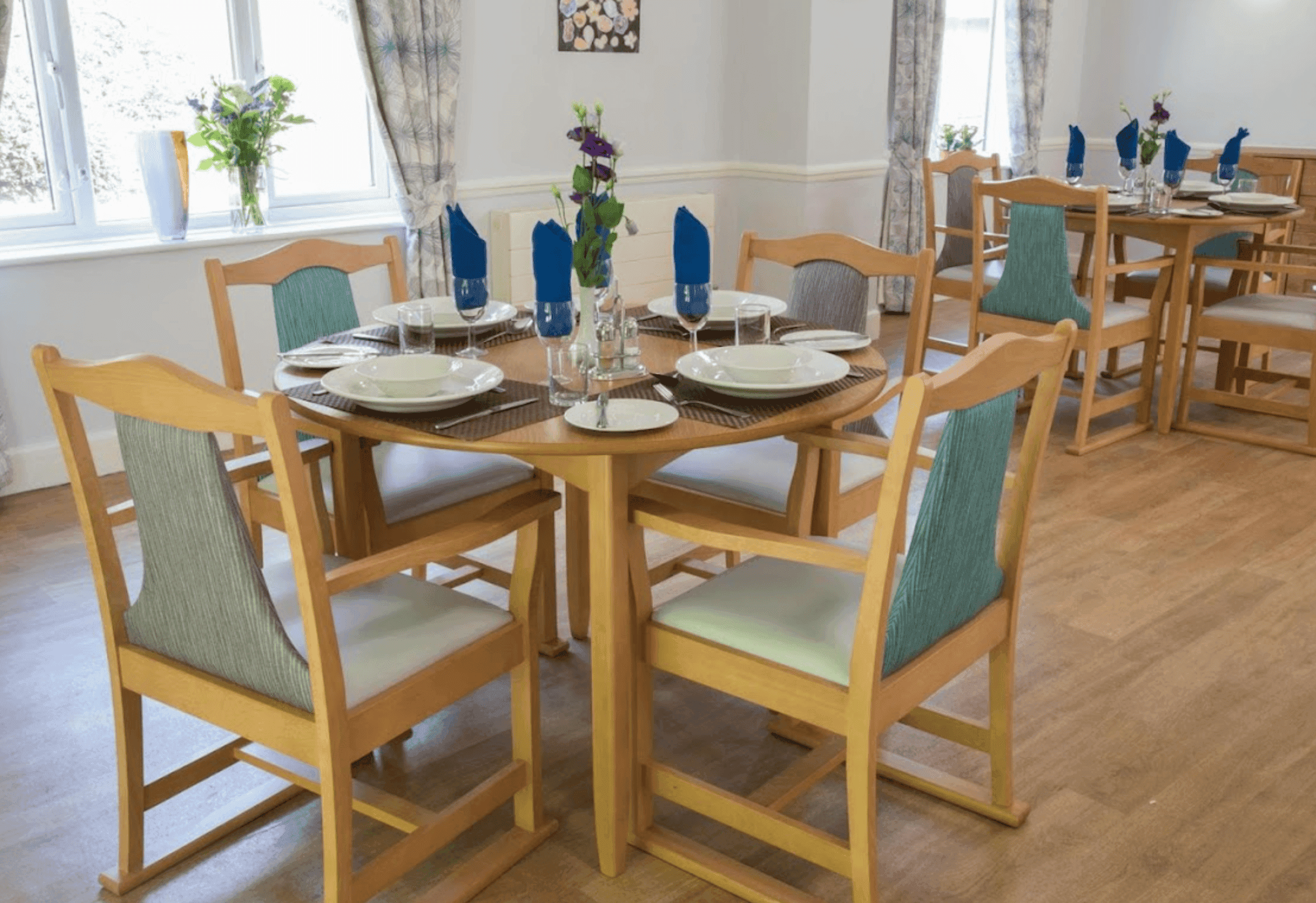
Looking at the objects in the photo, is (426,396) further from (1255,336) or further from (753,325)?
(1255,336)

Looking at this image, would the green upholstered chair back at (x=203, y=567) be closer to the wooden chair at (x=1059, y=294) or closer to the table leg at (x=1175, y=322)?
the wooden chair at (x=1059, y=294)

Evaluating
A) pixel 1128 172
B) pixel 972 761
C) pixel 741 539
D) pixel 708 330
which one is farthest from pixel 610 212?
pixel 1128 172

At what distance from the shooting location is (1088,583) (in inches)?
126

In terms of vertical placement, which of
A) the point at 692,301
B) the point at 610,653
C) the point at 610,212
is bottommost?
the point at 610,653

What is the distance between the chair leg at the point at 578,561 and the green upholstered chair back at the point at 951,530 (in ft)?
2.94

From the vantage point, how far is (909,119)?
236 inches

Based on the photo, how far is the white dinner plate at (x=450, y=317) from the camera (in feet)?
8.24

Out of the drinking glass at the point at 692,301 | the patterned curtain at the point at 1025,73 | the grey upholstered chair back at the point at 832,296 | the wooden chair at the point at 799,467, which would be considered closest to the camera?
the drinking glass at the point at 692,301

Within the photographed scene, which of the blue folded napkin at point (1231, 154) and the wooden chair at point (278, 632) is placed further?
the blue folded napkin at point (1231, 154)

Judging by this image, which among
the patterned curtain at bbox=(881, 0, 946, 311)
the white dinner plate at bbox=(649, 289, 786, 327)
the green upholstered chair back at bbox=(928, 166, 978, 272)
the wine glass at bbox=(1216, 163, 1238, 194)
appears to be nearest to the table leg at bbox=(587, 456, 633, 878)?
the white dinner plate at bbox=(649, 289, 786, 327)

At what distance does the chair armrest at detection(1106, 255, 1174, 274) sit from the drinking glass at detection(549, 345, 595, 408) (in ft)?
8.53

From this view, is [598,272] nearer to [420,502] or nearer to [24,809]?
[420,502]

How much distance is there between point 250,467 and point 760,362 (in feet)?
3.02

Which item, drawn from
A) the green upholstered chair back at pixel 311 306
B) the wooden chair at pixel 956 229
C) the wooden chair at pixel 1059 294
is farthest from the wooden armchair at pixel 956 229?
the green upholstered chair back at pixel 311 306
